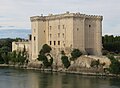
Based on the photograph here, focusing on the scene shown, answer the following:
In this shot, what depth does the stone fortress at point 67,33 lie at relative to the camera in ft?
113

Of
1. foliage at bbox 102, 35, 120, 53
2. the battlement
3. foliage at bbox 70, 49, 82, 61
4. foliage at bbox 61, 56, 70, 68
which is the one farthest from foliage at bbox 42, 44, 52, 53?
foliage at bbox 102, 35, 120, 53

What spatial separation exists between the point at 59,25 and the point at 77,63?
5060 mm

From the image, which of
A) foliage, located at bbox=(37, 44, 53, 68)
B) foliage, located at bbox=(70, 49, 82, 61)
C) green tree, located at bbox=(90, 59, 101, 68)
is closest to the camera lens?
green tree, located at bbox=(90, 59, 101, 68)

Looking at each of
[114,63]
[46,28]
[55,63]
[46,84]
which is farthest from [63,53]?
[46,84]

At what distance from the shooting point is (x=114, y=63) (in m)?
28.8

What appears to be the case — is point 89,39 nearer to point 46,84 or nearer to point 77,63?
point 77,63

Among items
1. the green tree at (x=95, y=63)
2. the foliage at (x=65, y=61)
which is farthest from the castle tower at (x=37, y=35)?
the green tree at (x=95, y=63)

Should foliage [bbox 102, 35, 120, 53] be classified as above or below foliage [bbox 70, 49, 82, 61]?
above

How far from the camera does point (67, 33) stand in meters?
34.9

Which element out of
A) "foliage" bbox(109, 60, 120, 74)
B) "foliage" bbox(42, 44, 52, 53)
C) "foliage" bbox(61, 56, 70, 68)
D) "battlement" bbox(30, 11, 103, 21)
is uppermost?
"battlement" bbox(30, 11, 103, 21)

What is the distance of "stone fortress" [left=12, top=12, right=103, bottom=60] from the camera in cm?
3453

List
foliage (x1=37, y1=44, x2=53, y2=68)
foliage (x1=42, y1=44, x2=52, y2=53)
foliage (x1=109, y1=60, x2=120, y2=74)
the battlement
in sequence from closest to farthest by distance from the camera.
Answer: foliage (x1=109, y1=60, x2=120, y2=74) < the battlement < foliage (x1=37, y1=44, x2=53, y2=68) < foliage (x1=42, y1=44, x2=52, y2=53)

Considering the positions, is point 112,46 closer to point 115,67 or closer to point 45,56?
point 45,56

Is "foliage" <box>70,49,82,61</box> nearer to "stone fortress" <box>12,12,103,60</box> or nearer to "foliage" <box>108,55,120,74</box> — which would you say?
"stone fortress" <box>12,12,103,60</box>
